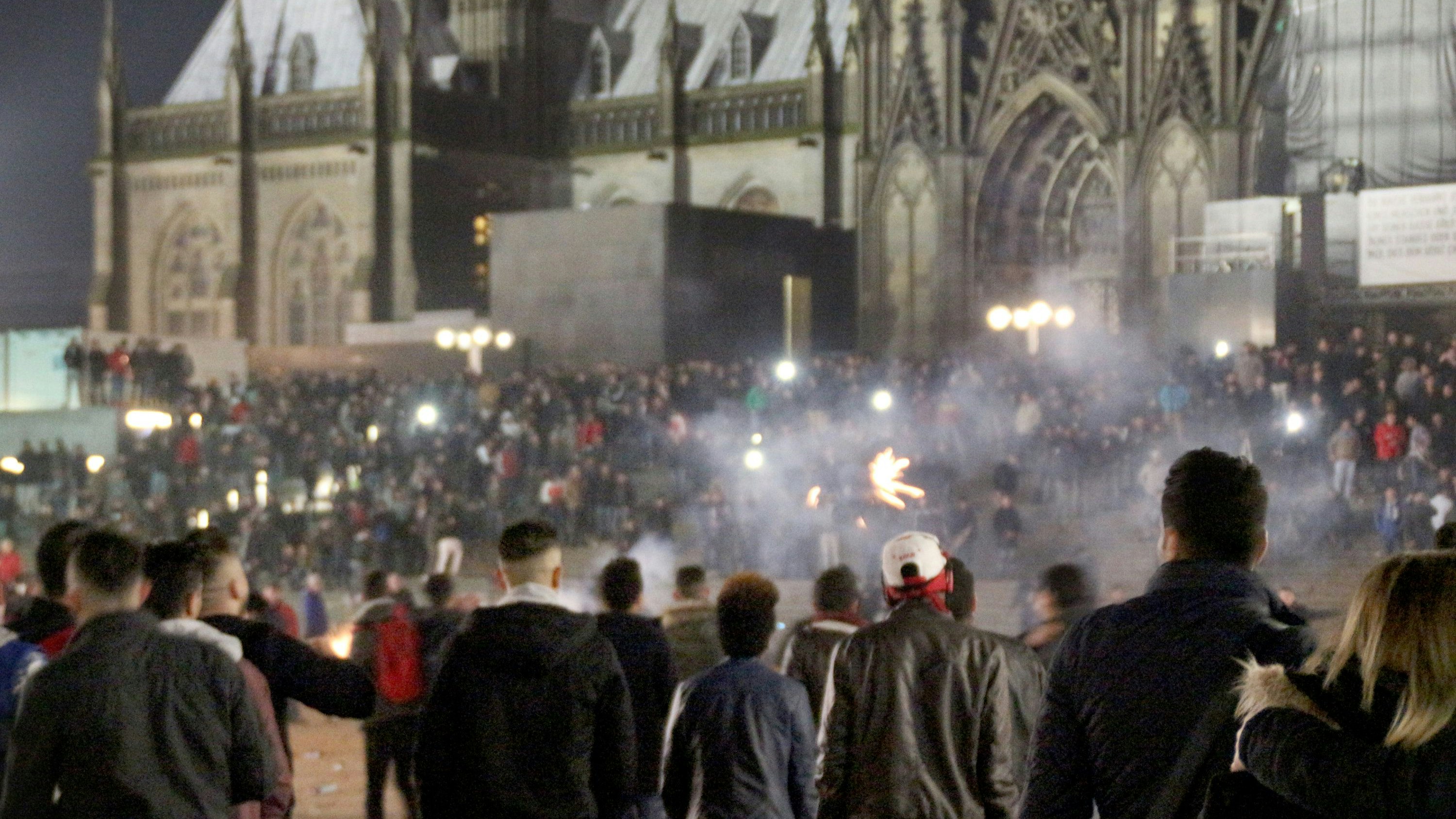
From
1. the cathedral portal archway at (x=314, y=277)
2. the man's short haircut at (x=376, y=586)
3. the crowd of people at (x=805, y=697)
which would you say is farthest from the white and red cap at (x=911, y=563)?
the cathedral portal archway at (x=314, y=277)

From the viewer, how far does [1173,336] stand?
89.5 ft

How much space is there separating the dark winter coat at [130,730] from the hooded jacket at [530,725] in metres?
0.60

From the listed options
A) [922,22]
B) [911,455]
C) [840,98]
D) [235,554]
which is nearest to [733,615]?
[235,554]

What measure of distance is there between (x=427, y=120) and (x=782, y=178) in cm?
863

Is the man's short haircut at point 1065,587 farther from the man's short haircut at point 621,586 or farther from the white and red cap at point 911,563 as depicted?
the white and red cap at point 911,563

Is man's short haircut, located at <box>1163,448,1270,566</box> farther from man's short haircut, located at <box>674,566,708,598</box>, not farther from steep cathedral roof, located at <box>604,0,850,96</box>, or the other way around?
steep cathedral roof, located at <box>604,0,850,96</box>

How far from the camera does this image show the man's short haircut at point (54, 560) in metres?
→ 5.53

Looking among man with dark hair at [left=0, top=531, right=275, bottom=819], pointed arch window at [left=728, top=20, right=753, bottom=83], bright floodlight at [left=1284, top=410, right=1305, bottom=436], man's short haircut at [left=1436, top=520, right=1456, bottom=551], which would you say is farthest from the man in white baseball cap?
pointed arch window at [left=728, top=20, right=753, bottom=83]

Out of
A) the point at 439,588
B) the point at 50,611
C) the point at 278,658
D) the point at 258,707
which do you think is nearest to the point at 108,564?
the point at 258,707

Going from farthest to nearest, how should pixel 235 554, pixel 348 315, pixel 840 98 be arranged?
pixel 348 315 → pixel 840 98 → pixel 235 554

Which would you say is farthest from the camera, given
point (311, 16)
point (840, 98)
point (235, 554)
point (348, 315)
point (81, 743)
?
point (311, 16)

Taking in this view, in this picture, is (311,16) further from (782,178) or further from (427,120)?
(782,178)

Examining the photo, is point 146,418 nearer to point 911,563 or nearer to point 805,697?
point 805,697

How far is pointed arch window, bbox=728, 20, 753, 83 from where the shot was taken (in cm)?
4681
